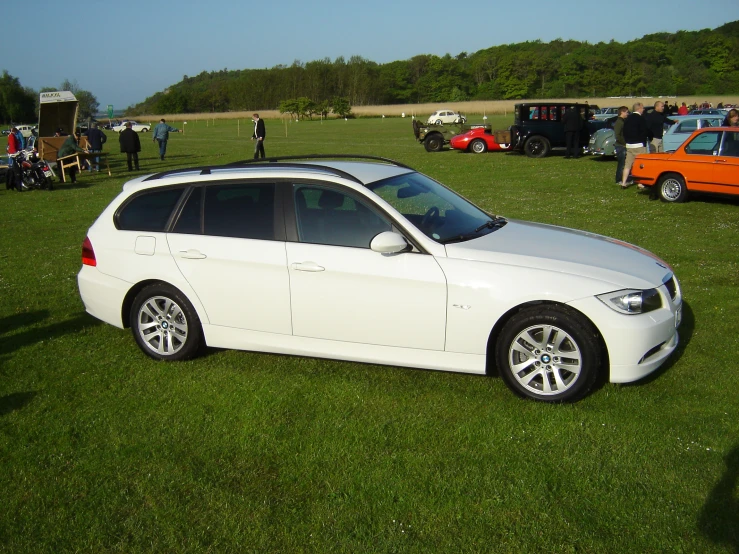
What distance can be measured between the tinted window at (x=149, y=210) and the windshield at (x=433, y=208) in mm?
1765

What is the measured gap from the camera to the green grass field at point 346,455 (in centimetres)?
341

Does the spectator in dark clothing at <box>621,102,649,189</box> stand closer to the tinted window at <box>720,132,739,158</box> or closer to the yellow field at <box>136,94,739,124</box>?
the tinted window at <box>720,132,739,158</box>

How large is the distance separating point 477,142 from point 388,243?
24.5 metres

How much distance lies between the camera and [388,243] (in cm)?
481

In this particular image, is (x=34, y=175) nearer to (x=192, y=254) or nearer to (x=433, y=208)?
(x=192, y=254)

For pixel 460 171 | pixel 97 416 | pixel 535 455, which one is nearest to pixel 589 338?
pixel 535 455

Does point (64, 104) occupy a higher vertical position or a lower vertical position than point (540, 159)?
higher

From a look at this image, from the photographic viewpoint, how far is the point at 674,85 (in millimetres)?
109250

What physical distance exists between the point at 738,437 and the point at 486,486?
5.43 ft

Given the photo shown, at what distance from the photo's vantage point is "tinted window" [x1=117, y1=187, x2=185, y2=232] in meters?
5.81

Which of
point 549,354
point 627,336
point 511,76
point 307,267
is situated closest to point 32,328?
point 307,267

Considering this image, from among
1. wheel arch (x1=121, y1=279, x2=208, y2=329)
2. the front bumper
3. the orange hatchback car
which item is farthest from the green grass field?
the orange hatchback car

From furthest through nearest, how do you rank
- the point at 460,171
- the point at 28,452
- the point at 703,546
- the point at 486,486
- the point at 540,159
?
the point at 540,159 < the point at 460,171 < the point at 28,452 < the point at 486,486 < the point at 703,546

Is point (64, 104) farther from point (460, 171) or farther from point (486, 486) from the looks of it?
point (486, 486)
